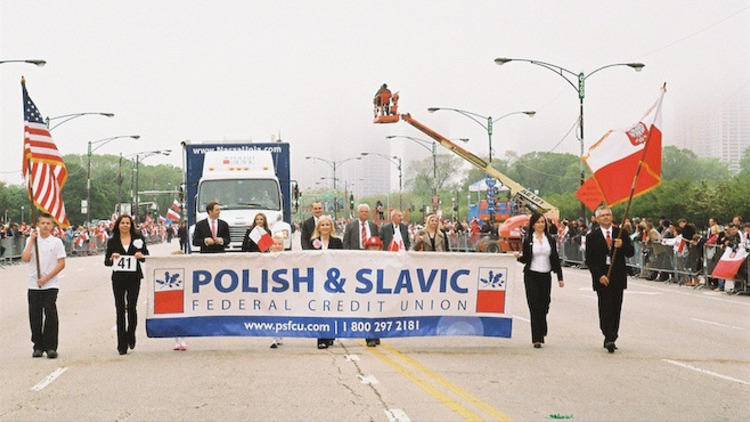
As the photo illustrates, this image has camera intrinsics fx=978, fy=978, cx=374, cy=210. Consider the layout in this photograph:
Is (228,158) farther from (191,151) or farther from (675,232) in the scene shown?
(675,232)

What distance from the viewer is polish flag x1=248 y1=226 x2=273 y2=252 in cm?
1340

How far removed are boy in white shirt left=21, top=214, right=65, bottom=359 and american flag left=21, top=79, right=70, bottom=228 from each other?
721mm

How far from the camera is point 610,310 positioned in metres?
12.5

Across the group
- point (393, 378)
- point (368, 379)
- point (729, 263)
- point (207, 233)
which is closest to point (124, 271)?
point (207, 233)

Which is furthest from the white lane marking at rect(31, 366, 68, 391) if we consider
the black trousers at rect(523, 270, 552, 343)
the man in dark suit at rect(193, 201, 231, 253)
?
the black trousers at rect(523, 270, 552, 343)

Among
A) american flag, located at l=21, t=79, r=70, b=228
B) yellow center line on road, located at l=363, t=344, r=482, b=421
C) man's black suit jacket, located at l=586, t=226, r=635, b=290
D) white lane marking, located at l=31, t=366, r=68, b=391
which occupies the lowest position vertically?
white lane marking, located at l=31, t=366, r=68, b=391

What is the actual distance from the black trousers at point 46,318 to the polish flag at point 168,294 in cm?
125

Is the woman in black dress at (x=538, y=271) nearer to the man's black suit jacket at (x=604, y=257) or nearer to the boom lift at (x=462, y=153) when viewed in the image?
the man's black suit jacket at (x=604, y=257)

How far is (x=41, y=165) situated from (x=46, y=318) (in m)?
2.46

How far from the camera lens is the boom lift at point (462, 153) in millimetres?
44031

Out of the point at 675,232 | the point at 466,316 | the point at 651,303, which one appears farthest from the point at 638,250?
the point at 466,316

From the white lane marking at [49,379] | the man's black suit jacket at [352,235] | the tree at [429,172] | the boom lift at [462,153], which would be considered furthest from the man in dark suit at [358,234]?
the tree at [429,172]

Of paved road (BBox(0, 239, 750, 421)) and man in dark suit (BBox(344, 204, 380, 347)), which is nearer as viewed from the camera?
Answer: paved road (BBox(0, 239, 750, 421))

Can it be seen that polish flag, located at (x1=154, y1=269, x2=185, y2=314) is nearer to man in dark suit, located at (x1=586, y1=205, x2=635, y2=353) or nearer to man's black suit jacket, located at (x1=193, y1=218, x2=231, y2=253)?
man's black suit jacket, located at (x1=193, y1=218, x2=231, y2=253)
